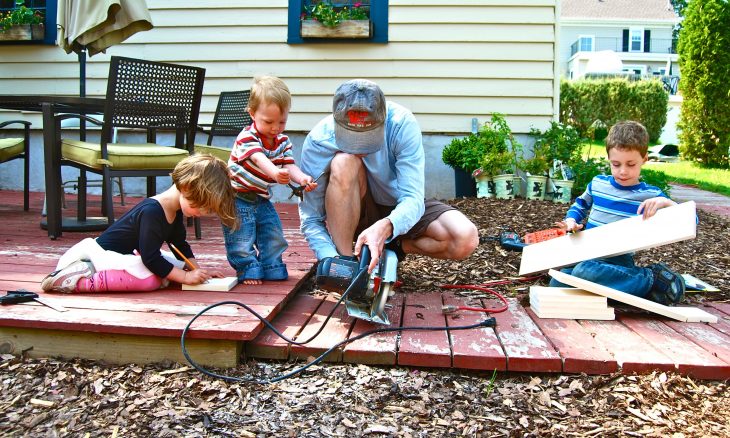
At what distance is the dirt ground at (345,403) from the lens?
174cm

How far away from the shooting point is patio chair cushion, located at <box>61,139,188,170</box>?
11.8ft

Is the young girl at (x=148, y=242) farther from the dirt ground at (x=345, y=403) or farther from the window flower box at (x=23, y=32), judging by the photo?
the window flower box at (x=23, y=32)

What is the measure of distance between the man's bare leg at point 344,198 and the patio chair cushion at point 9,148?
3.28 meters

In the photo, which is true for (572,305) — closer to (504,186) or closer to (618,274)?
(618,274)

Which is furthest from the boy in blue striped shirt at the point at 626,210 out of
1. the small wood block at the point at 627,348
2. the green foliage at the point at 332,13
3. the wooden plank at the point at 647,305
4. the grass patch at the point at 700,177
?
the grass patch at the point at 700,177

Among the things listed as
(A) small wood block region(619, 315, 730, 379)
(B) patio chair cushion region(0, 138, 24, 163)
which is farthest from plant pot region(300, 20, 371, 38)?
(A) small wood block region(619, 315, 730, 379)

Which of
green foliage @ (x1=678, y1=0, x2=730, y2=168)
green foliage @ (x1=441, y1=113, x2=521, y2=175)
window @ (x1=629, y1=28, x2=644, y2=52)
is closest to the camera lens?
green foliage @ (x1=441, y1=113, x2=521, y2=175)

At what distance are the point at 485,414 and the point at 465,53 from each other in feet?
15.2

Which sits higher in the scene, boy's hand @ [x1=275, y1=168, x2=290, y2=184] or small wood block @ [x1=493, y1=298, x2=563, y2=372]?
boy's hand @ [x1=275, y1=168, x2=290, y2=184]

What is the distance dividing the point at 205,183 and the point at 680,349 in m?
1.76

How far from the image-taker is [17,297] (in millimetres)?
2191

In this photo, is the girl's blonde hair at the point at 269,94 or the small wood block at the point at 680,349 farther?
the girl's blonde hair at the point at 269,94

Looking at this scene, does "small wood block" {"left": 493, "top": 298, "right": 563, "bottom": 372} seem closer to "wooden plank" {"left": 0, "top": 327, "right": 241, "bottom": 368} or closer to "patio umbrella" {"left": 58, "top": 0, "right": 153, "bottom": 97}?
"wooden plank" {"left": 0, "top": 327, "right": 241, "bottom": 368}

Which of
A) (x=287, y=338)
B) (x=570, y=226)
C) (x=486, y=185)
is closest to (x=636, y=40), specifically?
(x=486, y=185)
